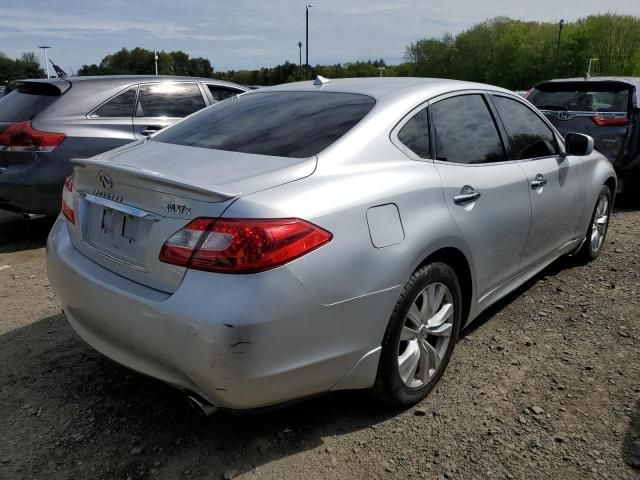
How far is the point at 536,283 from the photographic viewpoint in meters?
4.38

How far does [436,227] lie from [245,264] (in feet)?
3.28

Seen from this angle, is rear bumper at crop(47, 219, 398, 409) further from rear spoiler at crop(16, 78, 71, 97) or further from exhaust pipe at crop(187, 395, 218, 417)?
rear spoiler at crop(16, 78, 71, 97)

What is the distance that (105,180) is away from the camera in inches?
94.0

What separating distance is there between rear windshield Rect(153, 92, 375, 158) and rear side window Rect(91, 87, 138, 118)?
2604 mm

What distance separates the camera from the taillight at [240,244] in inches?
76.3

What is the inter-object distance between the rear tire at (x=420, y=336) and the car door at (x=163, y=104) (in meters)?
3.87

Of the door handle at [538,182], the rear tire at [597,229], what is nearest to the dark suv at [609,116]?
the rear tire at [597,229]

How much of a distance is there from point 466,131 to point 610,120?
182 inches

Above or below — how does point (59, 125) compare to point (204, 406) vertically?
above

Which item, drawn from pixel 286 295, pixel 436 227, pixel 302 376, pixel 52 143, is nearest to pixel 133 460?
pixel 302 376

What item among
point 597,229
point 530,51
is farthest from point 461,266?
point 530,51

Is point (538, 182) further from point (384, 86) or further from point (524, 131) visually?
point (384, 86)

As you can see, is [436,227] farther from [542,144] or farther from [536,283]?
[536,283]

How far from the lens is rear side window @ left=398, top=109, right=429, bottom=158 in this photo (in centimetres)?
268
